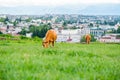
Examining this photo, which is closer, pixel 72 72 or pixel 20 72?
pixel 20 72

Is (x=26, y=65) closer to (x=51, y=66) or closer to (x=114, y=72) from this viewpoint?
(x=51, y=66)

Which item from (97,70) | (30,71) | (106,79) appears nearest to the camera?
(106,79)

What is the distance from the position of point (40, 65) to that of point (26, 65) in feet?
1.14

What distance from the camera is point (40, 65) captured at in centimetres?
925

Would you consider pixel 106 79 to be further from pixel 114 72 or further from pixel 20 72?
pixel 20 72

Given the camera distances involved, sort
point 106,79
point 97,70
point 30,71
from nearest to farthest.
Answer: point 106,79 → point 30,71 → point 97,70

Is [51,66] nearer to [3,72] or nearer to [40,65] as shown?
[40,65]

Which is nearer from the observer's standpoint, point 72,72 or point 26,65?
point 72,72

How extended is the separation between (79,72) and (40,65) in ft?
4.09

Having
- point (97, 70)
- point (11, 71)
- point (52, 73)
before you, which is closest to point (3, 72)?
point (11, 71)

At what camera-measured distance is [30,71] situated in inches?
324

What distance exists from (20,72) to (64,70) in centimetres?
117

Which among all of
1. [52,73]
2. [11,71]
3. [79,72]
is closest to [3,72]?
[11,71]

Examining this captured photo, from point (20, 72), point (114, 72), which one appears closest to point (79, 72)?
point (114, 72)
